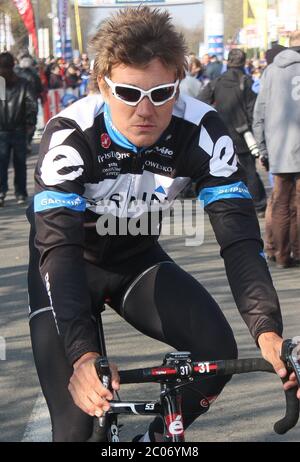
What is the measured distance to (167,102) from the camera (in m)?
3.29

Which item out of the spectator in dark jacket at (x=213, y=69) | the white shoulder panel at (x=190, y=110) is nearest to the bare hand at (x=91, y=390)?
the white shoulder panel at (x=190, y=110)

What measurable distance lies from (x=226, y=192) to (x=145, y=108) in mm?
440

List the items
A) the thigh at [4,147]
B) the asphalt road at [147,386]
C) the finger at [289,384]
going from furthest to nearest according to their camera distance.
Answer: the thigh at [4,147] < the asphalt road at [147,386] < the finger at [289,384]

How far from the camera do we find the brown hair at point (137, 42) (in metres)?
3.20

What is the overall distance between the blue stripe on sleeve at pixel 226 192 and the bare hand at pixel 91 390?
0.94m

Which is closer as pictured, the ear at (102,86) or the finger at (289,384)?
the finger at (289,384)

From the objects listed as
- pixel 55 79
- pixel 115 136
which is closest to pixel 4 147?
pixel 115 136

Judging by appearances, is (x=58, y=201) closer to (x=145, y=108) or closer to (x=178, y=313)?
(x=145, y=108)

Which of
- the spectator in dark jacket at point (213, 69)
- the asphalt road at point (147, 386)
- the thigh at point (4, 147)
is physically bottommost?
the spectator in dark jacket at point (213, 69)

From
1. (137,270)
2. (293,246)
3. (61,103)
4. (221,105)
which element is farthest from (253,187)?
(61,103)

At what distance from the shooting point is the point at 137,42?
3.21 meters

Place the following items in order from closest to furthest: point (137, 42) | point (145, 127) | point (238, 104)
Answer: point (137, 42) < point (145, 127) < point (238, 104)

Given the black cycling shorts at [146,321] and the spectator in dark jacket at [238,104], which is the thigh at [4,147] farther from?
the black cycling shorts at [146,321]
